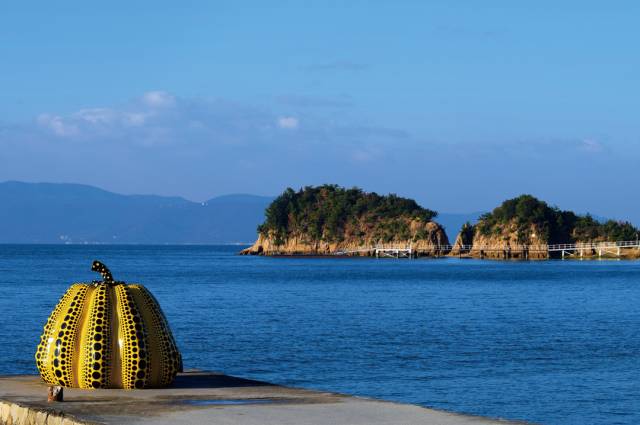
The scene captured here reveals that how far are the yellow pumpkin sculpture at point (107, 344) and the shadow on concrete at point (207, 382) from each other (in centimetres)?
69

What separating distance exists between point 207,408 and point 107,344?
241cm

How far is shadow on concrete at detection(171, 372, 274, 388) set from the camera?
19358mm

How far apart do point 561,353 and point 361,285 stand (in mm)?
64337

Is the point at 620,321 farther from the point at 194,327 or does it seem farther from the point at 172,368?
the point at 172,368

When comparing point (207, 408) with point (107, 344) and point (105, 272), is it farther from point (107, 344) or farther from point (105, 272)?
point (105, 272)

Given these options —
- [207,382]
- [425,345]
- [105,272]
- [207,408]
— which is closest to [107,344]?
[105,272]

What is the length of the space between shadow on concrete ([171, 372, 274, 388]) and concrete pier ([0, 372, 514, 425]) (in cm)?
16

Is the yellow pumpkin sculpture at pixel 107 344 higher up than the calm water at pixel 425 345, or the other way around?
the yellow pumpkin sculpture at pixel 107 344

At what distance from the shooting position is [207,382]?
1978cm

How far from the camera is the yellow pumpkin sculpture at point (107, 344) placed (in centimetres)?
1834

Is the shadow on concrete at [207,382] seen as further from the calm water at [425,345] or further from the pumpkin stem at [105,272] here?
the calm water at [425,345]

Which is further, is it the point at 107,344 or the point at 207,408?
the point at 107,344

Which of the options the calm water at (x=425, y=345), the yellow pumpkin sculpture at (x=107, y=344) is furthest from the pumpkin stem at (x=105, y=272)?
the calm water at (x=425, y=345)

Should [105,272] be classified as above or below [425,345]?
above
